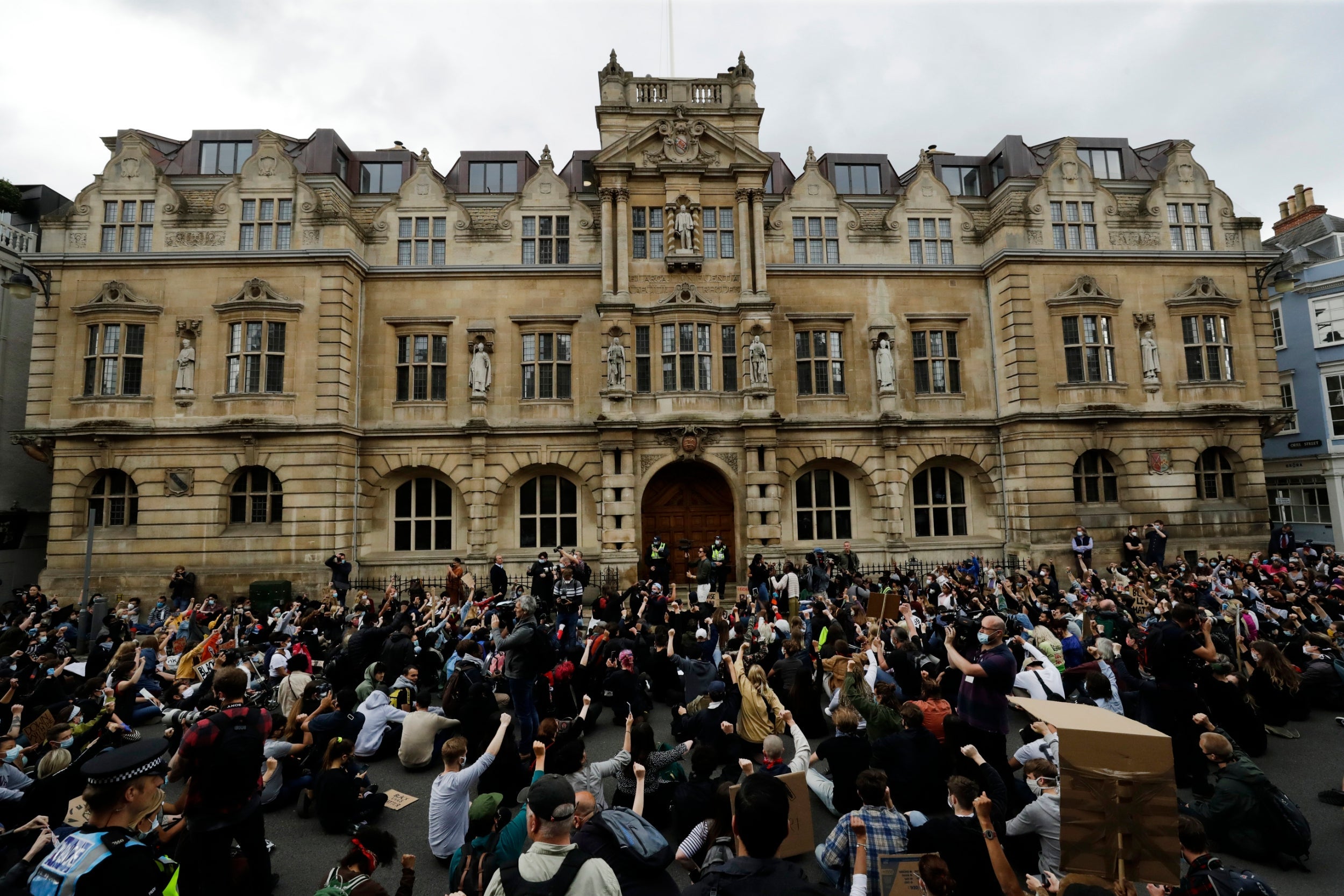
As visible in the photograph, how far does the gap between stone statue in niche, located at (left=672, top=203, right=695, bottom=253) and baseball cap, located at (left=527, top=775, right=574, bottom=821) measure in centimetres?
2135

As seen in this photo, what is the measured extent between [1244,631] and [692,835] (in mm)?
10509

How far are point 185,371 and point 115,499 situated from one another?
16.5 feet

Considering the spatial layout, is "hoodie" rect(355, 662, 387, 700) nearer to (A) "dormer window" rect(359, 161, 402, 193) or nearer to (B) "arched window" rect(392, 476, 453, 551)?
(B) "arched window" rect(392, 476, 453, 551)

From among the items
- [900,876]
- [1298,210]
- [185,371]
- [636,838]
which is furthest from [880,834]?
[1298,210]

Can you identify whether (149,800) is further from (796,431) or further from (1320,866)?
(796,431)

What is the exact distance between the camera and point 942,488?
25.1m

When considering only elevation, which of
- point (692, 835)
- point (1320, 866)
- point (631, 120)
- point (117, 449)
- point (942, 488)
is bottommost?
point (1320, 866)

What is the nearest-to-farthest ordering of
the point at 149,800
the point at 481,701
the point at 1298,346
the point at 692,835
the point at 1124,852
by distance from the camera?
1. the point at 149,800
2. the point at 1124,852
3. the point at 692,835
4. the point at 481,701
5. the point at 1298,346

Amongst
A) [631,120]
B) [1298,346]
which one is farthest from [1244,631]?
[1298,346]

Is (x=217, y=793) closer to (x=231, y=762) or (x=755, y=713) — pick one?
(x=231, y=762)

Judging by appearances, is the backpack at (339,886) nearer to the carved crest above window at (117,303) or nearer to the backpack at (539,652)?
the backpack at (539,652)

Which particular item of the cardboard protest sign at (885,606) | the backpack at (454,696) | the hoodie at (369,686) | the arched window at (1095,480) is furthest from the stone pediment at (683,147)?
the backpack at (454,696)

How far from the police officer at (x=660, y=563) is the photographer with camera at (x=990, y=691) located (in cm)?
1299

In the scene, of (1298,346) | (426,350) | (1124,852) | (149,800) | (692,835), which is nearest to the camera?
(149,800)
